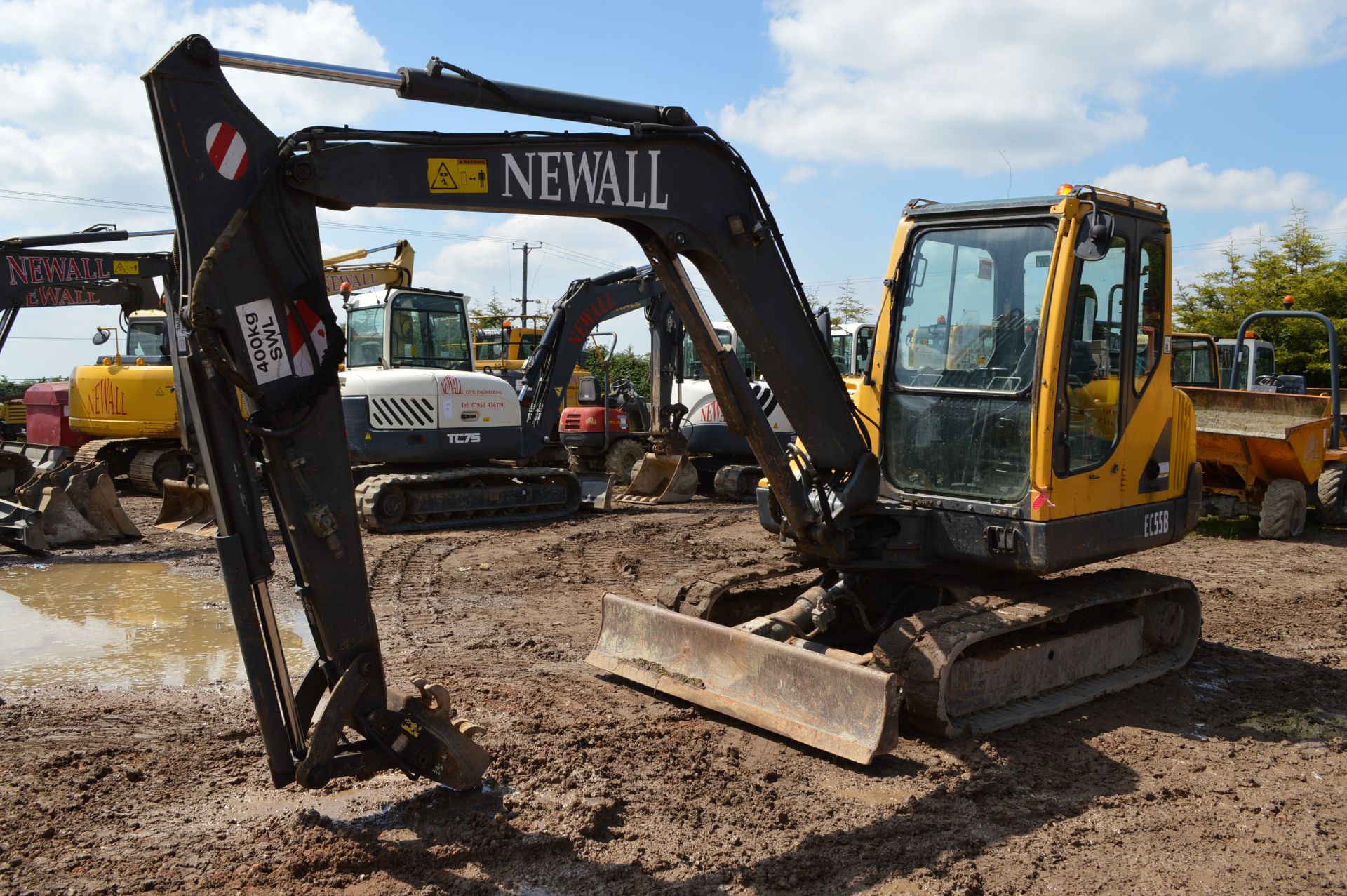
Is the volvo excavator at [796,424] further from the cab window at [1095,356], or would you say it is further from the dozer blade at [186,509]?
the dozer blade at [186,509]

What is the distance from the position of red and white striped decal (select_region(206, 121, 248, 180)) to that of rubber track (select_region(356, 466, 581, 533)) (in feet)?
25.8

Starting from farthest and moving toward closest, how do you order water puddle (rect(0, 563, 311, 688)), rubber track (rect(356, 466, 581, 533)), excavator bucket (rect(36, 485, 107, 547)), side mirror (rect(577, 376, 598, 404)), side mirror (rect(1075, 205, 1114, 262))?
side mirror (rect(577, 376, 598, 404))
rubber track (rect(356, 466, 581, 533))
excavator bucket (rect(36, 485, 107, 547))
water puddle (rect(0, 563, 311, 688))
side mirror (rect(1075, 205, 1114, 262))

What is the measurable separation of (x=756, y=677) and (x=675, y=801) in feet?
3.29

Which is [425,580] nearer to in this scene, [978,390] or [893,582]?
[893,582]

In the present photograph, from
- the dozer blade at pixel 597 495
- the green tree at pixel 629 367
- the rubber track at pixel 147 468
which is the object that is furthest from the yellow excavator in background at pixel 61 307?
the green tree at pixel 629 367

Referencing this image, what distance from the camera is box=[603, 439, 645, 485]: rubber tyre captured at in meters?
16.2

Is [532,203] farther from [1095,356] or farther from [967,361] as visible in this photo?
[1095,356]

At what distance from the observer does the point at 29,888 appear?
142 inches

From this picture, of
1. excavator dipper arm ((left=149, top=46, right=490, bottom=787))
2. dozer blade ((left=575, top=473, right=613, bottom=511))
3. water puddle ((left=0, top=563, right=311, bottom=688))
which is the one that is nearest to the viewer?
excavator dipper arm ((left=149, top=46, right=490, bottom=787))

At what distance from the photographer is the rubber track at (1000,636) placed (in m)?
4.98

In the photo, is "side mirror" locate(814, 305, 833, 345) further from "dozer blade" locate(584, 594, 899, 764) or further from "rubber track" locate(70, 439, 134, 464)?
"rubber track" locate(70, 439, 134, 464)

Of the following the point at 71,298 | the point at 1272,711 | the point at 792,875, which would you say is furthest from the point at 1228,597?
the point at 71,298

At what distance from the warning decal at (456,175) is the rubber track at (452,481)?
24.9 feet

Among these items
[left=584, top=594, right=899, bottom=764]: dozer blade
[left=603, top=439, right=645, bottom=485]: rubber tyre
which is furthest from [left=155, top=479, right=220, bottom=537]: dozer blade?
[left=584, top=594, right=899, bottom=764]: dozer blade
